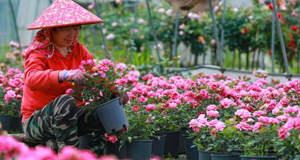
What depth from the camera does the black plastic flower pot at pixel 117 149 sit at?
2.70 m

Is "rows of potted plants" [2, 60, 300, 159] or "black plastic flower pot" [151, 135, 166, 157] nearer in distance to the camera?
"rows of potted plants" [2, 60, 300, 159]

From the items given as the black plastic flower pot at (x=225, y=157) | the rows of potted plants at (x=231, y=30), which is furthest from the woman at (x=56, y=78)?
the rows of potted plants at (x=231, y=30)

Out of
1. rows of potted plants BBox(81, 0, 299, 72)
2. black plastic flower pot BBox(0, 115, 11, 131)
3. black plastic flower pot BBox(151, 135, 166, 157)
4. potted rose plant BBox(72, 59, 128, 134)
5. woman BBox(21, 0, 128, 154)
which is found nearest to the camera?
woman BBox(21, 0, 128, 154)

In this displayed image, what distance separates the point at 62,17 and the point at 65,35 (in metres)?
0.10

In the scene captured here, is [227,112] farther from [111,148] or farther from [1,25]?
[1,25]

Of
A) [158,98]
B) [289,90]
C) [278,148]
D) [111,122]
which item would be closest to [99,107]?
[111,122]

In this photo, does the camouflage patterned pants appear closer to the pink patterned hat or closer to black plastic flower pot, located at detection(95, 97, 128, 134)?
black plastic flower pot, located at detection(95, 97, 128, 134)

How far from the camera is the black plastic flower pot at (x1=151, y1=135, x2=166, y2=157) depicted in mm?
2836

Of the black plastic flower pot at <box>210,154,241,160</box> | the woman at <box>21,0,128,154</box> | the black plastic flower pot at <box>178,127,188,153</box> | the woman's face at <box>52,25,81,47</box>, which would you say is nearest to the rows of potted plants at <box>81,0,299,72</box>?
the black plastic flower pot at <box>178,127,188,153</box>

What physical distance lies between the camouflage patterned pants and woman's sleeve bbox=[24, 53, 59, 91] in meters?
0.11

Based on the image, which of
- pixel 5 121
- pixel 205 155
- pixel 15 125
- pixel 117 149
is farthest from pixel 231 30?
pixel 205 155

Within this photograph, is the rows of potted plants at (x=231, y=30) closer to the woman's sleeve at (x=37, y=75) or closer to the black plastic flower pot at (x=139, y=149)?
the black plastic flower pot at (x=139, y=149)

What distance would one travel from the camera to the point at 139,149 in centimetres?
268

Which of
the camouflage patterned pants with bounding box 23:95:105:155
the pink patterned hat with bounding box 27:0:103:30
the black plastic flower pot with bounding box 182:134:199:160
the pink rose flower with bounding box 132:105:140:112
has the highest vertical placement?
the pink patterned hat with bounding box 27:0:103:30
